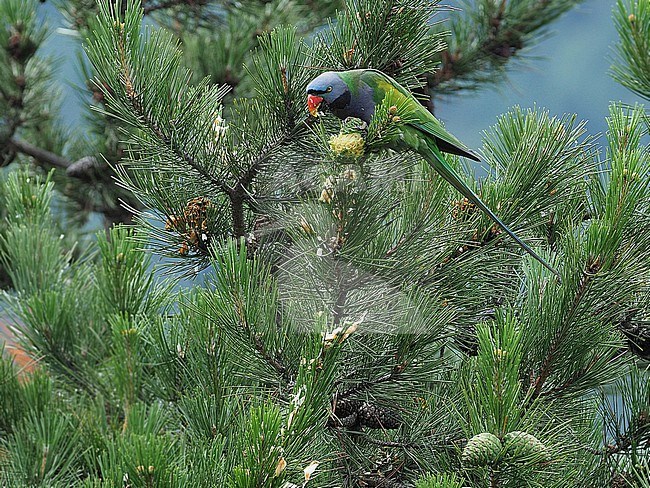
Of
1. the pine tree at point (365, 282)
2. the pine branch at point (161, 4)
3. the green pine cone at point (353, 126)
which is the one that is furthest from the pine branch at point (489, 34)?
the green pine cone at point (353, 126)

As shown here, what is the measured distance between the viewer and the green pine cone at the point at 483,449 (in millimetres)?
592

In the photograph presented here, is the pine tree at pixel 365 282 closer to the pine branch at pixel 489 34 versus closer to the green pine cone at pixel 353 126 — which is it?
the green pine cone at pixel 353 126

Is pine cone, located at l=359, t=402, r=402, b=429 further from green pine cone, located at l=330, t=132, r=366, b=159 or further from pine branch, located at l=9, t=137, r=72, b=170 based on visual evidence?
pine branch, located at l=9, t=137, r=72, b=170

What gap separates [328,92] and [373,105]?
0.13 feet

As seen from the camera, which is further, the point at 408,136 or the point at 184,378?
the point at 184,378

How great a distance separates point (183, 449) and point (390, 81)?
389mm

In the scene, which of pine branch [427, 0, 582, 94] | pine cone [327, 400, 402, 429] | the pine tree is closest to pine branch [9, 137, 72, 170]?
pine branch [427, 0, 582, 94]

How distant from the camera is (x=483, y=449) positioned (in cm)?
59

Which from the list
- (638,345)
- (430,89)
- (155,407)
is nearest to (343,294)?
(155,407)

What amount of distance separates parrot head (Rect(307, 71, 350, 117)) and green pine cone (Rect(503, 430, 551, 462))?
0.29 meters

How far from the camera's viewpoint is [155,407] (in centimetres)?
72

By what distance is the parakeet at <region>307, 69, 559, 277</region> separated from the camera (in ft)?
2.19

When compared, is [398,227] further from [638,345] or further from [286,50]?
[638,345]

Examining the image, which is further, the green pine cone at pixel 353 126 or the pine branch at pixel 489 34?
the pine branch at pixel 489 34
